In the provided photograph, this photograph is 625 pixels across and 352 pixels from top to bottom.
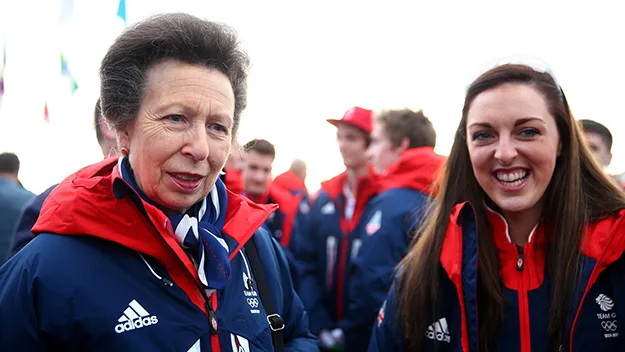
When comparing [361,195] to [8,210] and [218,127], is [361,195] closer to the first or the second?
[8,210]

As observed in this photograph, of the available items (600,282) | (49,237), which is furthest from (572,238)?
(49,237)

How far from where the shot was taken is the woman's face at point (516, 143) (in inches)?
105

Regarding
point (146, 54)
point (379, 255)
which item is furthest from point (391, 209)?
point (146, 54)

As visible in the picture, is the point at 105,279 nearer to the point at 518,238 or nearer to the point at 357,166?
the point at 518,238

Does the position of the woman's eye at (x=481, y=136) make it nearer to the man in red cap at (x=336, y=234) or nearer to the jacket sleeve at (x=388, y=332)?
the jacket sleeve at (x=388, y=332)

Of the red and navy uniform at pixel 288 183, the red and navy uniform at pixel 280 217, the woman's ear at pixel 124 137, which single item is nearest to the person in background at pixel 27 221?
the woman's ear at pixel 124 137

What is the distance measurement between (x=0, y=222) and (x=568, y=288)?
4.96 meters

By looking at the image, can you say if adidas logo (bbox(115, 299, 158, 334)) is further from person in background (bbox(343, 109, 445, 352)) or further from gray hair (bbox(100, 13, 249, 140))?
person in background (bbox(343, 109, 445, 352))

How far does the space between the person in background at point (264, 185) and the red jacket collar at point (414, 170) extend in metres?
2.35

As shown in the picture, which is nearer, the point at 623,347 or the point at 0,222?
the point at 623,347

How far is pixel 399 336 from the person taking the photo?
2832 millimetres

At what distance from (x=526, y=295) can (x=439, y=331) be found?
1.32 feet

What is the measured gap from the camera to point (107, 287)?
1.98 m

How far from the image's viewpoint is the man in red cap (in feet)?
18.7
